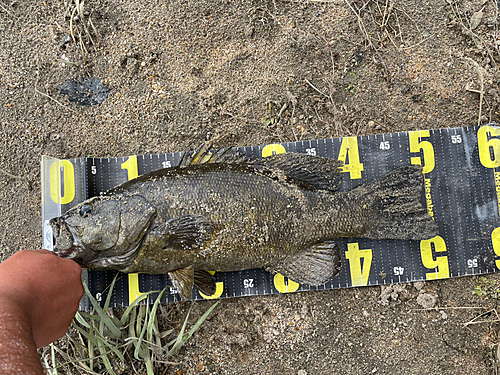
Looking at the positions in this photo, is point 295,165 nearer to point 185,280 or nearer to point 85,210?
point 185,280

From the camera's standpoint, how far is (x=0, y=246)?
4.21 m

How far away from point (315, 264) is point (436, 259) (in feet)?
4.78

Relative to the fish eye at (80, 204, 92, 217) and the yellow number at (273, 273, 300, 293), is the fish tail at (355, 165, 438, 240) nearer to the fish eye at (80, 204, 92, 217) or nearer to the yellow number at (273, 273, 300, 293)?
the yellow number at (273, 273, 300, 293)

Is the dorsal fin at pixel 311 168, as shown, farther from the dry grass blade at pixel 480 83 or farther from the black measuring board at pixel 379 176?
the dry grass blade at pixel 480 83

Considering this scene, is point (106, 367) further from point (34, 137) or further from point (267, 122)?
point (267, 122)

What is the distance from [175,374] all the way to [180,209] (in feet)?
6.38

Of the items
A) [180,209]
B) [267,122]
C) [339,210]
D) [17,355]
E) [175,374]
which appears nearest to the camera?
[17,355]

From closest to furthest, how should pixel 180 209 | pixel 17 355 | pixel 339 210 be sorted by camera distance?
pixel 17 355 < pixel 180 209 < pixel 339 210

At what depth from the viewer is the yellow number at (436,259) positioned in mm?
4043

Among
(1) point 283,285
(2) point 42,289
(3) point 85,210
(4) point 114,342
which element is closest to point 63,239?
(3) point 85,210

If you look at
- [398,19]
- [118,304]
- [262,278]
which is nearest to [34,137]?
[118,304]

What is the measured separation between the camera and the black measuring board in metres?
4.06

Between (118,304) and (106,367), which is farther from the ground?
(118,304)

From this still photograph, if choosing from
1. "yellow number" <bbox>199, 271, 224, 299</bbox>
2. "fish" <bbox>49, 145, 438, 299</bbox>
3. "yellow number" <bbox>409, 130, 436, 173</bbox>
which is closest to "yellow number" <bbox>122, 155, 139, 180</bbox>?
"fish" <bbox>49, 145, 438, 299</bbox>
